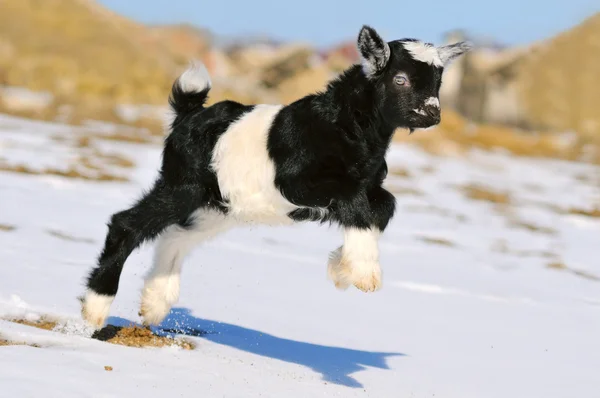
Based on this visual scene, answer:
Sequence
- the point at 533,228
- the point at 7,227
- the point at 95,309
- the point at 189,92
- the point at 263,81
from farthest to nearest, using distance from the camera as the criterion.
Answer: the point at 263,81, the point at 533,228, the point at 7,227, the point at 189,92, the point at 95,309

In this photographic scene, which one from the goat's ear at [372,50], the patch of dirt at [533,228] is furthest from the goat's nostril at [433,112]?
the patch of dirt at [533,228]

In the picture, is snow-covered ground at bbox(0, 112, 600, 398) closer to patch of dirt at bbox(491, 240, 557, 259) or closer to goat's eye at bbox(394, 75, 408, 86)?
patch of dirt at bbox(491, 240, 557, 259)

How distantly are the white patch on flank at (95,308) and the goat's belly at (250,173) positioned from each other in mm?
1039

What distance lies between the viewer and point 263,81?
44938 mm

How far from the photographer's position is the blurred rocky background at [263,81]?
28636 mm

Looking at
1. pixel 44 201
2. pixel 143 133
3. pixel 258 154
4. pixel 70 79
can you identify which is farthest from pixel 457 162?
pixel 258 154

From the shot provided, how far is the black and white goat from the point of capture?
5.86 meters

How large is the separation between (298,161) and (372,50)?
849 mm

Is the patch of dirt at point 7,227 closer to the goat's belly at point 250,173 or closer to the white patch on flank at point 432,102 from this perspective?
the goat's belly at point 250,173

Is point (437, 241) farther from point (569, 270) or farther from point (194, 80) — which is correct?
point (194, 80)

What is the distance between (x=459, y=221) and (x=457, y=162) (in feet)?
34.5

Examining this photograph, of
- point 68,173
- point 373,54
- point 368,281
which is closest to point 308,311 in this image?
point 368,281

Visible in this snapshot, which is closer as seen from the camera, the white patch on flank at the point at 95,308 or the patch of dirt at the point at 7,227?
the white patch on flank at the point at 95,308

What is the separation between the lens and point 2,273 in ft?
24.8
